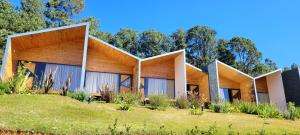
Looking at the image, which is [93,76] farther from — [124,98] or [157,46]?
[157,46]

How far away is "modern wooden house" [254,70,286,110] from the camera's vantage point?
2191cm

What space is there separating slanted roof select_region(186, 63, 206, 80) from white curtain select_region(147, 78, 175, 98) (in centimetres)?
158

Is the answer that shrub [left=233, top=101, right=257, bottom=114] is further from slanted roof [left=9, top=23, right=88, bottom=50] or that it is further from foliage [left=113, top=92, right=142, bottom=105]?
slanted roof [left=9, top=23, right=88, bottom=50]

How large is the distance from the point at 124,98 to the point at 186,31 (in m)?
28.0

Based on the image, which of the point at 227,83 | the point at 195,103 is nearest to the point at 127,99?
the point at 195,103

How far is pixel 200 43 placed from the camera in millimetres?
39688

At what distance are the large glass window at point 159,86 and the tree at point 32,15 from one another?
14822 mm

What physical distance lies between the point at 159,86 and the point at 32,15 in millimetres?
18325

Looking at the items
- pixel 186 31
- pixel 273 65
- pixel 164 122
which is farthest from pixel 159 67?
pixel 273 65

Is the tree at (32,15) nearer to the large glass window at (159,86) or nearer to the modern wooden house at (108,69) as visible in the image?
the modern wooden house at (108,69)

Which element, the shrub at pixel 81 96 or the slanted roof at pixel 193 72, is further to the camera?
the slanted roof at pixel 193 72

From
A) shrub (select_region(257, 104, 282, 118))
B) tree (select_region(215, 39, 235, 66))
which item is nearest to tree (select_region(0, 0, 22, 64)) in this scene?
shrub (select_region(257, 104, 282, 118))

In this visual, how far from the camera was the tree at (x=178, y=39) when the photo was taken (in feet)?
129

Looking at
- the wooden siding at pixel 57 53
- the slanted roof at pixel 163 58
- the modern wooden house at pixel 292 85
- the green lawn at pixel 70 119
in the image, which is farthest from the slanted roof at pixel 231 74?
the green lawn at pixel 70 119
